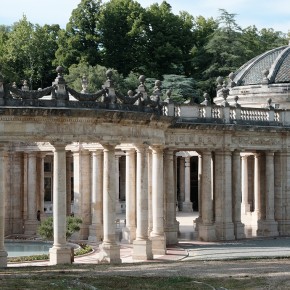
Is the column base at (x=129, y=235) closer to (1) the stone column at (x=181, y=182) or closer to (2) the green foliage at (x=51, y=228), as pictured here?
(2) the green foliage at (x=51, y=228)

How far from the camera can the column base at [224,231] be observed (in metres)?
59.5

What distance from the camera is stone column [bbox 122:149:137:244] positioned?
173ft

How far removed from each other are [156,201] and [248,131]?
45.1ft

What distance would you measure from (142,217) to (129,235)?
347 inches

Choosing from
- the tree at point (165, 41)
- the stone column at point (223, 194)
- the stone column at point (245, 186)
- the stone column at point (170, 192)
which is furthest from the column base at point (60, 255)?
the tree at point (165, 41)

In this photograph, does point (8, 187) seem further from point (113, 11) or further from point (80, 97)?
point (113, 11)

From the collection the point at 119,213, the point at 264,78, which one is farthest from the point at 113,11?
the point at 264,78

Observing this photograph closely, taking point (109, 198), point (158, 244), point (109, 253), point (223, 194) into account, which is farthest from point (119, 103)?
point (223, 194)

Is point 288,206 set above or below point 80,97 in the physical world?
below

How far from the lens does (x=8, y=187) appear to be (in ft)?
209

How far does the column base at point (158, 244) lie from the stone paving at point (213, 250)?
0.44 metres

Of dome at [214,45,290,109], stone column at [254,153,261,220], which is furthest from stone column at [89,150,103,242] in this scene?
dome at [214,45,290,109]

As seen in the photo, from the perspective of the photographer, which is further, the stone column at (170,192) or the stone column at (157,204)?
the stone column at (170,192)

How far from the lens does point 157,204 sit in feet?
164
